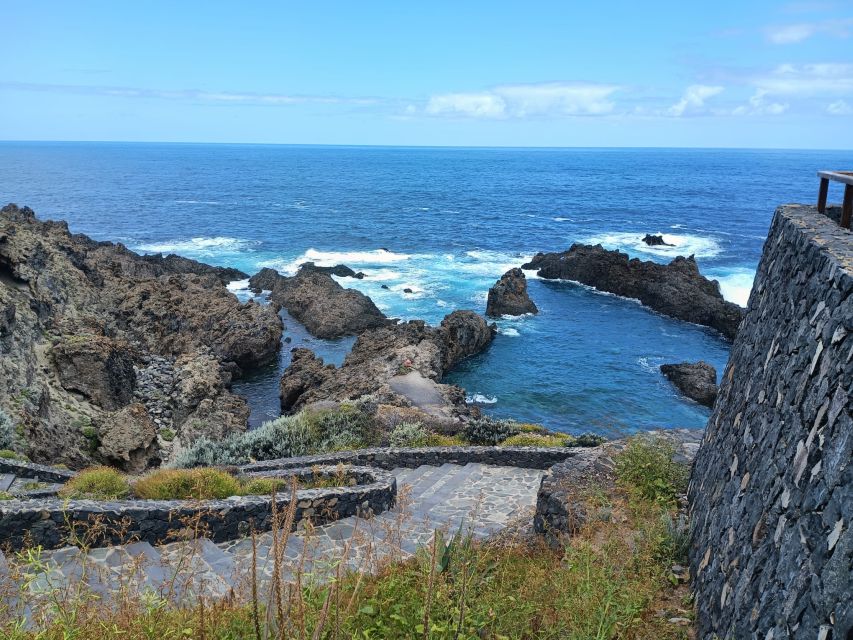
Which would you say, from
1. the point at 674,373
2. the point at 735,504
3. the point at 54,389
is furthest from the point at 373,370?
the point at 735,504

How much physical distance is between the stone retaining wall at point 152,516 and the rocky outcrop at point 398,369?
1089cm

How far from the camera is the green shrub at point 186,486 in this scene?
11383 mm

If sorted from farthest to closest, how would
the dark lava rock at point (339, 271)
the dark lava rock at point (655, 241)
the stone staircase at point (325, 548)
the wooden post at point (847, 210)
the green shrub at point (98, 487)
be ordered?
the dark lava rock at point (655, 241) → the dark lava rock at point (339, 271) → the green shrub at point (98, 487) → the wooden post at point (847, 210) → the stone staircase at point (325, 548)

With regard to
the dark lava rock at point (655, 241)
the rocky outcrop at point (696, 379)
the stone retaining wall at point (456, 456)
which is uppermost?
the dark lava rock at point (655, 241)

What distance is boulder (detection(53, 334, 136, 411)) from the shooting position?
85.7 ft

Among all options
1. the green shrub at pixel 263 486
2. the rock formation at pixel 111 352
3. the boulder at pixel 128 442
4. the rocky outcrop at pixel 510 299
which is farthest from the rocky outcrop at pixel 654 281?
the green shrub at pixel 263 486

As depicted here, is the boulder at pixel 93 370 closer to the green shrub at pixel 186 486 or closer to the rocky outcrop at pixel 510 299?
the green shrub at pixel 186 486

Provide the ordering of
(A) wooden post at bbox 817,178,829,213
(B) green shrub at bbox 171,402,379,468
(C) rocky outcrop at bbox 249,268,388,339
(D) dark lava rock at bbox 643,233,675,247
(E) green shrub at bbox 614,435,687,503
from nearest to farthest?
(A) wooden post at bbox 817,178,829,213 < (E) green shrub at bbox 614,435,687,503 < (B) green shrub at bbox 171,402,379,468 < (C) rocky outcrop at bbox 249,268,388,339 < (D) dark lava rock at bbox 643,233,675,247

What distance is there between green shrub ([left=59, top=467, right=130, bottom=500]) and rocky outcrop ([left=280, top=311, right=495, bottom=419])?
481 inches

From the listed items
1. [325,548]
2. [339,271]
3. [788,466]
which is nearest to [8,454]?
[325,548]

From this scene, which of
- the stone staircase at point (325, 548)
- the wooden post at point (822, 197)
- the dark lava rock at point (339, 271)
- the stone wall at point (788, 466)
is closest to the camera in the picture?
the stone wall at point (788, 466)

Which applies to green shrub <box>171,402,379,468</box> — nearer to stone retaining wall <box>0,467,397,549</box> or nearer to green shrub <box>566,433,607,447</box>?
green shrub <box>566,433,607,447</box>

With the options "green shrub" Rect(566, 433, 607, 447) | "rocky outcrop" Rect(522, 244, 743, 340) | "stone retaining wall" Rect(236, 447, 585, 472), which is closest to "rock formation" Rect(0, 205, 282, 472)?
"stone retaining wall" Rect(236, 447, 585, 472)

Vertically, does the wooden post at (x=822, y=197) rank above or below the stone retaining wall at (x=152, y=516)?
above
